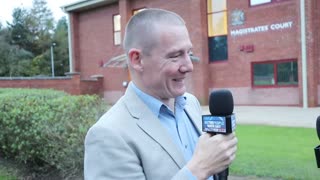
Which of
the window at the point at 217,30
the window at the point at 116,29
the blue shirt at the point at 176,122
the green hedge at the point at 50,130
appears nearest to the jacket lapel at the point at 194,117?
the blue shirt at the point at 176,122

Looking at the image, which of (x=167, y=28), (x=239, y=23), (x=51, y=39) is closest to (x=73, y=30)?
(x=239, y=23)

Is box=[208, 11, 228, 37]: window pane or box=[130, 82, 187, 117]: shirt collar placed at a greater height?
box=[208, 11, 228, 37]: window pane

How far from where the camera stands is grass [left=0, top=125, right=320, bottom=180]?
21.4 feet

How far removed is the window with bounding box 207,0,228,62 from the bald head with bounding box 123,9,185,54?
22253mm

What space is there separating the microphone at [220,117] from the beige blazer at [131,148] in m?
0.18

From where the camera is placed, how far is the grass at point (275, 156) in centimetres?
651

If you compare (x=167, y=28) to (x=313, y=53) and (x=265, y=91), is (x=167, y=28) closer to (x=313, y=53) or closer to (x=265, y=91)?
(x=313, y=53)

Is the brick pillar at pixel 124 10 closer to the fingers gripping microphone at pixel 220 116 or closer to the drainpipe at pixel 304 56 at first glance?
the drainpipe at pixel 304 56

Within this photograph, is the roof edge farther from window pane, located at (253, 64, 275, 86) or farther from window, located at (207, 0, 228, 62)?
window pane, located at (253, 64, 275, 86)

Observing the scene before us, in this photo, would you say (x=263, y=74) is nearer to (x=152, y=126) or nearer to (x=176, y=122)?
(x=176, y=122)

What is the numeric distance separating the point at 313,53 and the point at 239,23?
183 inches

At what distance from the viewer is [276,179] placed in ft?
20.4

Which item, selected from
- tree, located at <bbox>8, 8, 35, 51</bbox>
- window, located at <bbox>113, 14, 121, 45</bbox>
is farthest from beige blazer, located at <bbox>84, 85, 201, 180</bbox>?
tree, located at <bbox>8, 8, 35, 51</bbox>

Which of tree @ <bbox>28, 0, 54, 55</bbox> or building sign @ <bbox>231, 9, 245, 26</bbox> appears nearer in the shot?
building sign @ <bbox>231, 9, 245, 26</bbox>
